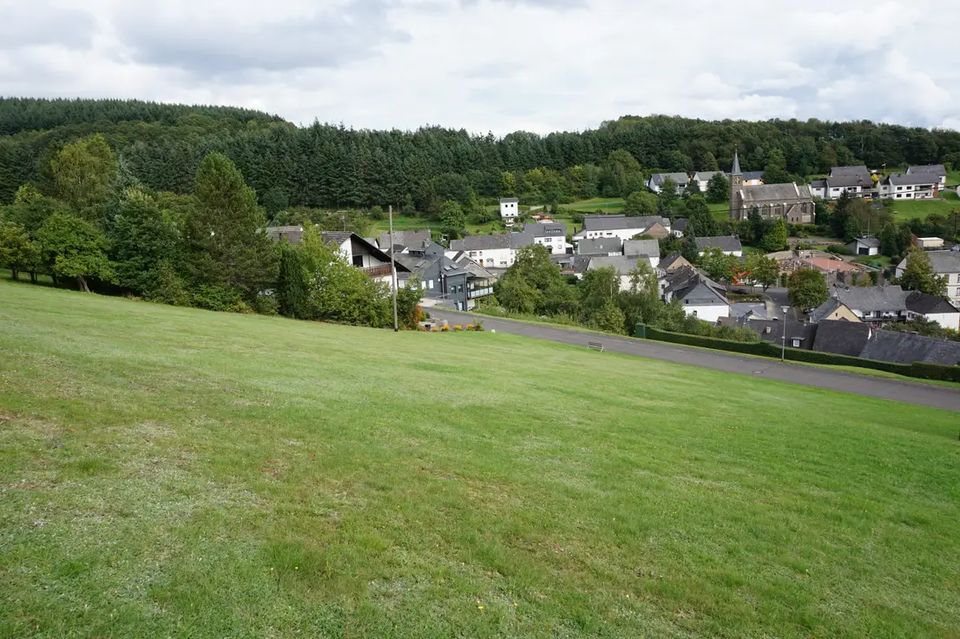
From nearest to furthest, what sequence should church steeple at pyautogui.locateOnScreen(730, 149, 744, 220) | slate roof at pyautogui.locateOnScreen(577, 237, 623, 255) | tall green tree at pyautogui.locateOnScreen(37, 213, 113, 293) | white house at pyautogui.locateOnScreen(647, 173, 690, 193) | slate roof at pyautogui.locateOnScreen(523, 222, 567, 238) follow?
tall green tree at pyautogui.locateOnScreen(37, 213, 113, 293) < slate roof at pyautogui.locateOnScreen(577, 237, 623, 255) < slate roof at pyautogui.locateOnScreen(523, 222, 567, 238) < church steeple at pyautogui.locateOnScreen(730, 149, 744, 220) < white house at pyautogui.locateOnScreen(647, 173, 690, 193)

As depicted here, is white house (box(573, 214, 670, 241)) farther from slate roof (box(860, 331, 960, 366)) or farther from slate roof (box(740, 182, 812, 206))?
slate roof (box(860, 331, 960, 366))

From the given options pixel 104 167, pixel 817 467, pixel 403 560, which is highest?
pixel 104 167

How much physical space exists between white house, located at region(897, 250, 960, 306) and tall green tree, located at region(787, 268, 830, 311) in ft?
65.8

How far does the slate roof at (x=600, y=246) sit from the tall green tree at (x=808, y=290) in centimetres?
3040

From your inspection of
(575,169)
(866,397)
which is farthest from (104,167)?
(575,169)

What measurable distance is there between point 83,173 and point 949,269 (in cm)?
10411

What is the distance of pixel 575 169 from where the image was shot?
447 ft

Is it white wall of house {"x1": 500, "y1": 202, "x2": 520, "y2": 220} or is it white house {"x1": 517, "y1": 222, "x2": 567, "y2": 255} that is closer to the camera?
white house {"x1": 517, "y1": 222, "x2": 567, "y2": 255}

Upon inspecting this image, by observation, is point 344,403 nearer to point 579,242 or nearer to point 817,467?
point 817,467

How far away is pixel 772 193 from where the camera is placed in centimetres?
11662

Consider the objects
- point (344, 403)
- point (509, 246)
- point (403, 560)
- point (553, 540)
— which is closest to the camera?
point (403, 560)

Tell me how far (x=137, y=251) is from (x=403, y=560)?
34445mm

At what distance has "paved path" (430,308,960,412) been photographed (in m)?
31.0

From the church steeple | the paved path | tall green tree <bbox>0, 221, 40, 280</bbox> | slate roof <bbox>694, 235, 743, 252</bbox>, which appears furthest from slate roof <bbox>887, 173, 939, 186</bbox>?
tall green tree <bbox>0, 221, 40, 280</bbox>
